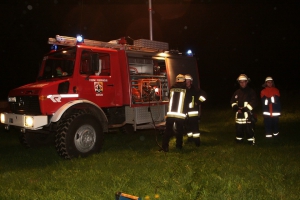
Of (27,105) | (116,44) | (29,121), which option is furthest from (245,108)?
(27,105)

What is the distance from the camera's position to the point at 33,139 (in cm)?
781

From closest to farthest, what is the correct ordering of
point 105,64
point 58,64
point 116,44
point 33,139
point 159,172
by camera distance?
point 159,172 → point 58,64 → point 105,64 → point 33,139 → point 116,44

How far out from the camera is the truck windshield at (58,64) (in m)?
7.00

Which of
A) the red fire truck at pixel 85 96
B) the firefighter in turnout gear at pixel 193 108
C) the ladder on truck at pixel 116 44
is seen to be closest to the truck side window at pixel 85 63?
the red fire truck at pixel 85 96

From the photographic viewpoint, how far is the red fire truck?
21.1ft

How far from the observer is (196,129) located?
302 inches

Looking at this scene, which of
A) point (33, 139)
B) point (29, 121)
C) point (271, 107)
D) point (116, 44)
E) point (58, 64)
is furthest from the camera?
point (271, 107)

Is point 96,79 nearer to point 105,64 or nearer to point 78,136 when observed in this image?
point 105,64

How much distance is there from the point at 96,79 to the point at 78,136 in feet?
4.61

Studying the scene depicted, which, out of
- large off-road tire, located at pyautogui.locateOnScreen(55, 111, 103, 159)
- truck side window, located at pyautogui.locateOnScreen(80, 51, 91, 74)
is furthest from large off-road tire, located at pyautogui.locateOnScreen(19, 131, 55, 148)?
truck side window, located at pyautogui.locateOnScreen(80, 51, 91, 74)

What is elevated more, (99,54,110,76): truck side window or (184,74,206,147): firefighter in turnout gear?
(99,54,110,76): truck side window

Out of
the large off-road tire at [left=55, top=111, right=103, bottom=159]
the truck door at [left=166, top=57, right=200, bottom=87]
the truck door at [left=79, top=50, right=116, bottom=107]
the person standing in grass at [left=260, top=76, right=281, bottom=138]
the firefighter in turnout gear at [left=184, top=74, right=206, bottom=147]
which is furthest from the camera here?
the truck door at [left=166, top=57, right=200, bottom=87]

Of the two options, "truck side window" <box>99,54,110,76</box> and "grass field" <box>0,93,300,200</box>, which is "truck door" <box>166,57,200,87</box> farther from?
"grass field" <box>0,93,300,200</box>

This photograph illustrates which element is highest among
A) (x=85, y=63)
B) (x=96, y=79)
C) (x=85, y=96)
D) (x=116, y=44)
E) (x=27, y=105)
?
(x=116, y=44)
